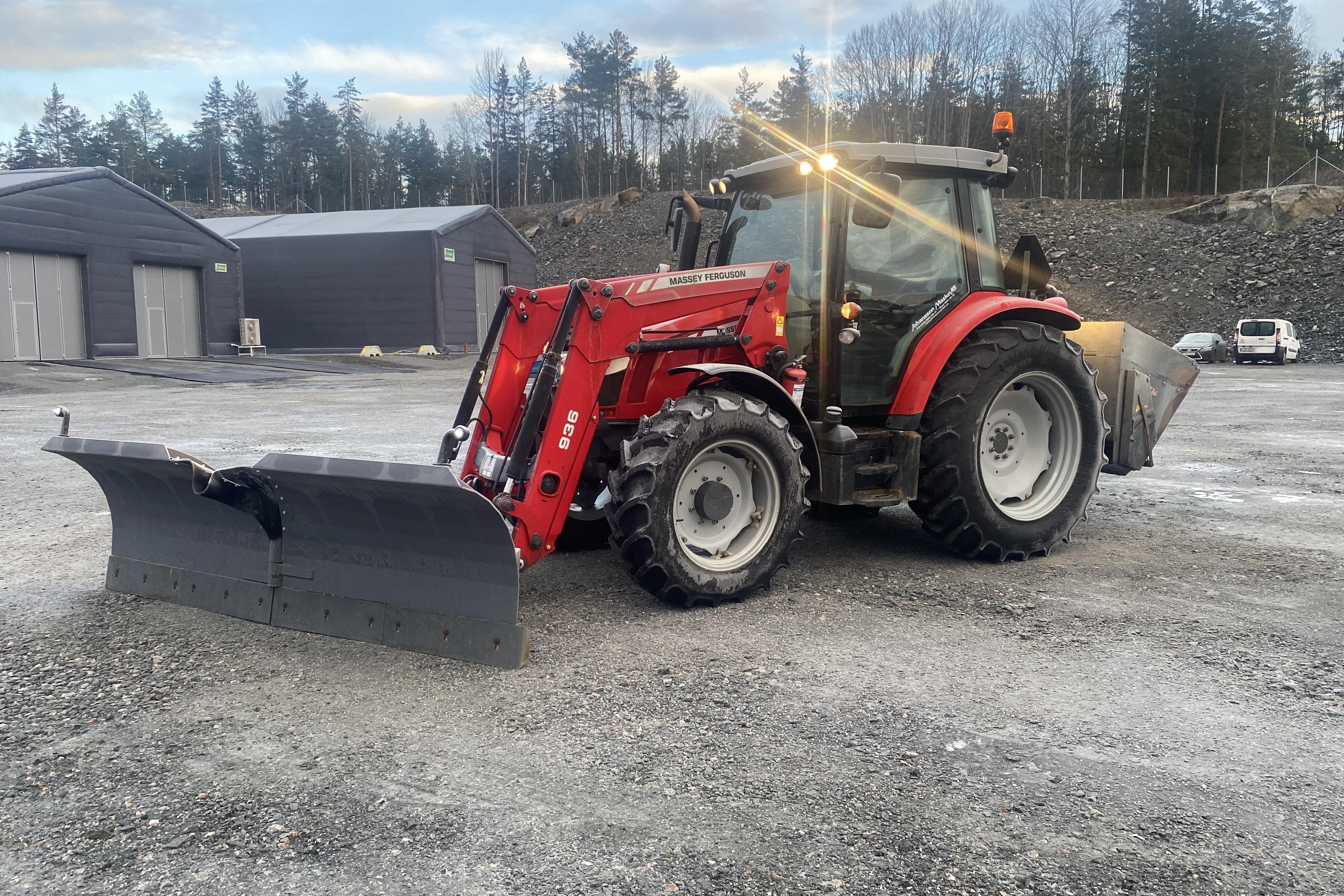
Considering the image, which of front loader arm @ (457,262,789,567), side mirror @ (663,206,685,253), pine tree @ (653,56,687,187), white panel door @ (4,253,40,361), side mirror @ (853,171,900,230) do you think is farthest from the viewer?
pine tree @ (653,56,687,187)

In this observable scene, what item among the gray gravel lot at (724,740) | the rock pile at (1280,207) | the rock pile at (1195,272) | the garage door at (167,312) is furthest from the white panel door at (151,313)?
the rock pile at (1280,207)

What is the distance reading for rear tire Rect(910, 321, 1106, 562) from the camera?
5.29 meters

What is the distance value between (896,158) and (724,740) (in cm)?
360

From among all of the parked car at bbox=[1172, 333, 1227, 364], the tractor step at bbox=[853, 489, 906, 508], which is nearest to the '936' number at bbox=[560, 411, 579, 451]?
the tractor step at bbox=[853, 489, 906, 508]

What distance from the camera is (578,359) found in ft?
14.2

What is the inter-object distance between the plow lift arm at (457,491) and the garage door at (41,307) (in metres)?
22.3

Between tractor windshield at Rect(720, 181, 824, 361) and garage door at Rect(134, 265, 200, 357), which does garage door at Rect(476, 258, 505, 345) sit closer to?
garage door at Rect(134, 265, 200, 357)

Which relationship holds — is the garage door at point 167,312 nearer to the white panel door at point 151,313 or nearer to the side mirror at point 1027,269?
the white panel door at point 151,313

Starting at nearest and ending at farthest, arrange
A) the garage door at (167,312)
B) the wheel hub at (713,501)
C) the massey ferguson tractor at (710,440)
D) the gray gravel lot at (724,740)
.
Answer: the gray gravel lot at (724,740) < the massey ferguson tractor at (710,440) < the wheel hub at (713,501) < the garage door at (167,312)

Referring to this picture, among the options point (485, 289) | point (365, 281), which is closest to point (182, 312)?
point (365, 281)

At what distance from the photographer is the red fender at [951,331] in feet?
17.3

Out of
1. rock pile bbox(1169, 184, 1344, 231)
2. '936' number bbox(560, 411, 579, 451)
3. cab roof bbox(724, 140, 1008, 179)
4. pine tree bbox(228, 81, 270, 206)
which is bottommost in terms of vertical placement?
'936' number bbox(560, 411, 579, 451)

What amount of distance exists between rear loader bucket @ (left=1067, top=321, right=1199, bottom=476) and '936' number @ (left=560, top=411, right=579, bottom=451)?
12.4 ft

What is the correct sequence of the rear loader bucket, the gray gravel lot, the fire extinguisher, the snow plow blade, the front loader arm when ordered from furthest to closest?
the rear loader bucket
the fire extinguisher
the front loader arm
the snow plow blade
the gray gravel lot
